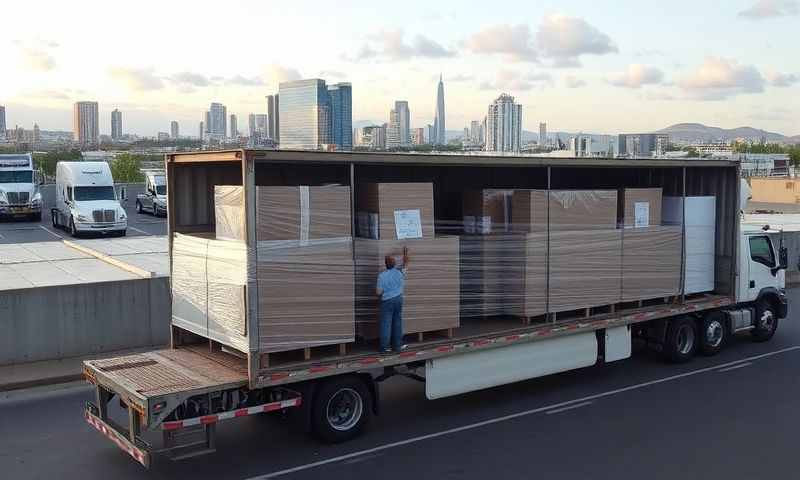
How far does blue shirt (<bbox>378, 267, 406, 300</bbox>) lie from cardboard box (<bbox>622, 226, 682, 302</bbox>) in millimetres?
4450

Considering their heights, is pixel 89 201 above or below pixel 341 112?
below

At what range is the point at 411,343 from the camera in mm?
9805

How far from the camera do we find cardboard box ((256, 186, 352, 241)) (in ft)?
27.5

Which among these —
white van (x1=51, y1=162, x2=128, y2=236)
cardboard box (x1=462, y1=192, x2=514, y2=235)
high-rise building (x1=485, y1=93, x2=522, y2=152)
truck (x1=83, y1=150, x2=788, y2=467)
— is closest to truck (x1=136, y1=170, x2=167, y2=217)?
white van (x1=51, y1=162, x2=128, y2=236)

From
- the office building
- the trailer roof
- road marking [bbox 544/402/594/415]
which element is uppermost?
the office building

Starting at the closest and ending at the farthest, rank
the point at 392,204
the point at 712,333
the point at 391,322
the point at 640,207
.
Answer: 1. the point at 391,322
2. the point at 392,204
3. the point at 640,207
4. the point at 712,333

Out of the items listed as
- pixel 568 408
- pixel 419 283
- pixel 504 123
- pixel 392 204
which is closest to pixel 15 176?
pixel 504 123

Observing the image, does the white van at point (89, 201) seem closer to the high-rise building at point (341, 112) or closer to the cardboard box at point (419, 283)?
the high-rise building at point (341, 112)

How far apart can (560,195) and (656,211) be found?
97.3 inches

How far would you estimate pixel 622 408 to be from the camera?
34.7 feet

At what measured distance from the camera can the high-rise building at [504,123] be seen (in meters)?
21.6

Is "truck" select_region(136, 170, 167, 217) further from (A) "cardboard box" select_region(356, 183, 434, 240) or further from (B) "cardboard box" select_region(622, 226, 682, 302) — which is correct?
(A) "cardboard box" select_region(356, 183, 434, 240)

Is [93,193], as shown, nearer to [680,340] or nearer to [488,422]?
[680,340]

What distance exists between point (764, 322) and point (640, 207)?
13.2 ft
